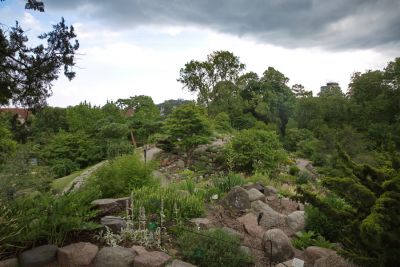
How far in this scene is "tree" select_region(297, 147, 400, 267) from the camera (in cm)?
212

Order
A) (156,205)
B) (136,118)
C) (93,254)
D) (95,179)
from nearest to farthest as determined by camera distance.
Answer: (93,254) < (156,205) < (95,179) < (136,118)

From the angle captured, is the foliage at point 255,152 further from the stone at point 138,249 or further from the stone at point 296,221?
the stone at point 138,249

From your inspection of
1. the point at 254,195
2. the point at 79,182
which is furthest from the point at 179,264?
the point at 79,182

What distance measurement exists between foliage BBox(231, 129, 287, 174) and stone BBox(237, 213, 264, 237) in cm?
497

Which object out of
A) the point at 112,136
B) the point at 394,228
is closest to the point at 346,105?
the point at 112,136

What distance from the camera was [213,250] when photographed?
11.5ft

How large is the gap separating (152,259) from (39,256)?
1.18 m

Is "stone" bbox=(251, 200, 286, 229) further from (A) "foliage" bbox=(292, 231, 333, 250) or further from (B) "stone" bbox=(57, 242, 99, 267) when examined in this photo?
(B) "stone" bbox=(57, 242, 99, 267)

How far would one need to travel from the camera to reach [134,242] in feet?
12.6

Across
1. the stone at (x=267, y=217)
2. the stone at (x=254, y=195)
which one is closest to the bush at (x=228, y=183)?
the stone at (x=254, y=195)

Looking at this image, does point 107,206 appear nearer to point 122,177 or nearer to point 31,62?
point 122,177

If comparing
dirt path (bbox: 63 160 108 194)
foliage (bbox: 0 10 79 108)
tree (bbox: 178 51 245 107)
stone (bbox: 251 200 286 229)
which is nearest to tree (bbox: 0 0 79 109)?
foliage (bbox: 0 10 79 108)

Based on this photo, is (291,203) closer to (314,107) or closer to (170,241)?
(170,241)

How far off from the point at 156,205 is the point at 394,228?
3066 millimetres
